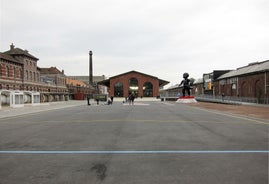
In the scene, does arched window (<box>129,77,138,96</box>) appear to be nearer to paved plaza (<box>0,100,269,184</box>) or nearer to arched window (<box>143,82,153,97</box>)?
arched window (<box>143,82,153,97</box>)

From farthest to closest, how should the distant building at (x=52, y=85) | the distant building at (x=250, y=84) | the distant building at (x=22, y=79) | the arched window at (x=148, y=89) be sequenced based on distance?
the arched window at (x=148, y=89) → the distant building at (x=52, y=85) → the distant building at (x=22, y=79) → the distant building at (x=250, y=84)

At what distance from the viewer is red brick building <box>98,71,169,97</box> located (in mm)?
67188

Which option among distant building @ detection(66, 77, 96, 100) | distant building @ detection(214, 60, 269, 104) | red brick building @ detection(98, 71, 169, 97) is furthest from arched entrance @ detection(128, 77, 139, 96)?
distant building @ detection(214, 60, 269, 104)

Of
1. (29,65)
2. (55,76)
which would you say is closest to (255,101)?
(29,65)

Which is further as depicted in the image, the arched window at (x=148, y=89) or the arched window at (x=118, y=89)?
the arched window at (x=148, y=89)

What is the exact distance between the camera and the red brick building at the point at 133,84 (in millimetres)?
67188

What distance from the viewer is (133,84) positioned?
6775 centimetres
